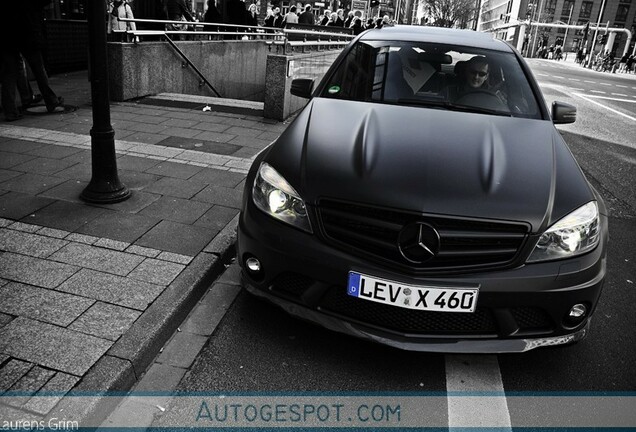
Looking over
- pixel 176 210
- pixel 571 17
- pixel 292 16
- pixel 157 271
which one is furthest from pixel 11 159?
pixel 571 17

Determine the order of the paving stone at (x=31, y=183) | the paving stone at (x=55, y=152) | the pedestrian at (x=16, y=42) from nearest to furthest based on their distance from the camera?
1. the paving stone at (x=31, y=183)
2. the paving stone at (x=55, y=152)
3. the pedestrian at (x=16, y=42)

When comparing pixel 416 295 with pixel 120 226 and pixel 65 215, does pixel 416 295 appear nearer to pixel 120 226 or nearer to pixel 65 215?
pixel 120 226

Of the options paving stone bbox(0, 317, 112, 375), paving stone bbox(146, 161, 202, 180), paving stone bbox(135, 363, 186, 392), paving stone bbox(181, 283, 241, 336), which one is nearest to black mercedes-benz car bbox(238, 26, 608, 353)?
paving stone bbox(181, 283, 241, 336)

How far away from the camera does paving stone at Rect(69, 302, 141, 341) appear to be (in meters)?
2.81

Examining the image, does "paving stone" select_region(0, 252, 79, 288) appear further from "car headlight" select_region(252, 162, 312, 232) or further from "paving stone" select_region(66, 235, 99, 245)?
"car headlight" select_region(252, 162, 312, 232)

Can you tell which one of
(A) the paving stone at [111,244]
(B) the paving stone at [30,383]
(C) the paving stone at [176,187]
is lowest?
(C) the paving stone at [176,187]

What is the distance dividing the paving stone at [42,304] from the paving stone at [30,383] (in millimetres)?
385

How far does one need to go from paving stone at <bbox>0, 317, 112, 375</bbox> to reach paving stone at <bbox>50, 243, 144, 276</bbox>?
26.7 inches

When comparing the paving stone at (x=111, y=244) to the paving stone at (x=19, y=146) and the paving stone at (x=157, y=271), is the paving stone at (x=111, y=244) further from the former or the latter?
the paving stone at (x=19, y=146)

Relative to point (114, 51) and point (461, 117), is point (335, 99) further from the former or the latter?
point (114, 51)

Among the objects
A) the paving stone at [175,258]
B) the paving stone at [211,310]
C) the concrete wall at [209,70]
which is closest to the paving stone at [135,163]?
the paving stone at [175,258]

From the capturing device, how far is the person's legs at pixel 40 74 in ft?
24.4

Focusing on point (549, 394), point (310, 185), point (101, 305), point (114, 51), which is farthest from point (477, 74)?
point (114, 51)

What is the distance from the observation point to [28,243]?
371cm
